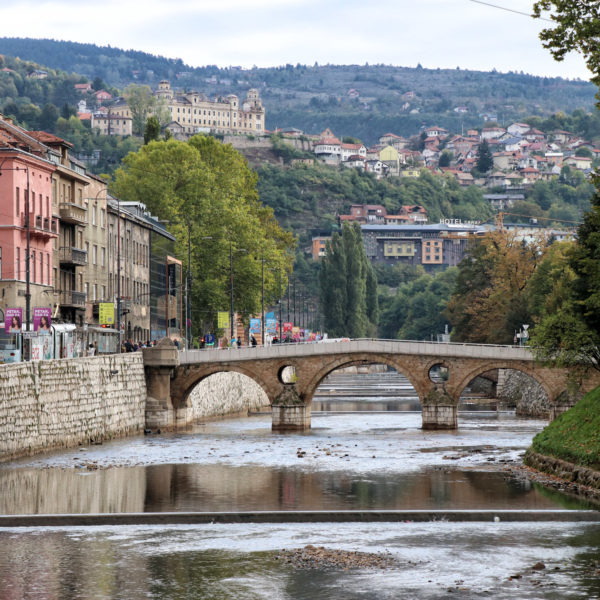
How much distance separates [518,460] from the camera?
58.7m

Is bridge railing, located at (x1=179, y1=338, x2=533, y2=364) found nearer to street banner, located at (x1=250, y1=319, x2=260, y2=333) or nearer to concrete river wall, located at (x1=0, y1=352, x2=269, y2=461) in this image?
concrete river wall, located at (x1=0, y1=352, x2=269, y2=461)

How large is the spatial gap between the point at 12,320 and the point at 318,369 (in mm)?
29839

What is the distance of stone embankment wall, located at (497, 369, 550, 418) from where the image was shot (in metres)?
95.8

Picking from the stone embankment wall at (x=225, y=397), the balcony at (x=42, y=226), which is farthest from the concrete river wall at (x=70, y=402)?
the balcony at (x=42, y=226)

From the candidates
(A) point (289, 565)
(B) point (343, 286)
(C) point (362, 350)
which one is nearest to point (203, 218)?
(C) point (362, 350)

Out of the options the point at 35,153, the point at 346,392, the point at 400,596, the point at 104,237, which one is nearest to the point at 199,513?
the point at 400,596

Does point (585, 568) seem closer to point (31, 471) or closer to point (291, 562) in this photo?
point (291, 562)

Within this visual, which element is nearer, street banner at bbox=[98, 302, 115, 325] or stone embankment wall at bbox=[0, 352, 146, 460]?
stone embankment wall at bbox=[0, 352, 146, 460]

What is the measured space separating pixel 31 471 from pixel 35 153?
29930 millimetres

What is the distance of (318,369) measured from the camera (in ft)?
281

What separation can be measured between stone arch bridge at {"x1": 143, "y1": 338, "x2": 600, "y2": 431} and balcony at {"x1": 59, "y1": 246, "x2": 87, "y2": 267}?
22.4ft

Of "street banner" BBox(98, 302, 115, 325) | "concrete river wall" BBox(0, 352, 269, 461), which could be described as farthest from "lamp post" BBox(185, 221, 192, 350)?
"street banner" BBox(98, 302, 115, 325)

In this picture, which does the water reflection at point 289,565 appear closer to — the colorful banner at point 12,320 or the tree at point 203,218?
the colorful banner at point 12,320

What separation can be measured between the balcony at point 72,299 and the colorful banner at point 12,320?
70.7 feet
